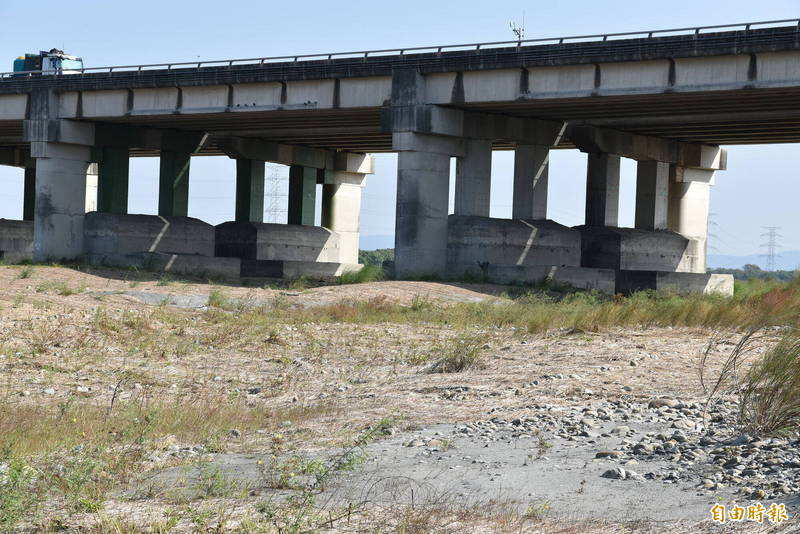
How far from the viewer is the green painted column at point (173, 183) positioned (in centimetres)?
5481

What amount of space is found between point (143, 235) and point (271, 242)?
263 inches

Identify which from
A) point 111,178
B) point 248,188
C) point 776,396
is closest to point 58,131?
point 111,178

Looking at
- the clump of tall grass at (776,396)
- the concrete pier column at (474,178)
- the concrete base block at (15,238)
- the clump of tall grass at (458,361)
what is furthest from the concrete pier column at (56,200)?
the clump of tall grass at (776,396)

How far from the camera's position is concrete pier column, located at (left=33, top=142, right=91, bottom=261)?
4996cm

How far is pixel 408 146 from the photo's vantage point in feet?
137

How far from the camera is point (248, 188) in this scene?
5809cm

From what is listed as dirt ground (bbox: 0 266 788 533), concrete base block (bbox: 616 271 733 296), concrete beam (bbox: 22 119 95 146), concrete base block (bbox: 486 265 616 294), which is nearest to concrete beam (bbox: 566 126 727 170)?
concrete base block (bbox: 486 265 616 294)

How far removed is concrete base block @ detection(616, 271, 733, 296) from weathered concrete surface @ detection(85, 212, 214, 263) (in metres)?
21.2

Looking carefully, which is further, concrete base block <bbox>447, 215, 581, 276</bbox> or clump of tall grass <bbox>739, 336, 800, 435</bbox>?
concrete base block <bbox>447, 215, 581, 276</bbox>

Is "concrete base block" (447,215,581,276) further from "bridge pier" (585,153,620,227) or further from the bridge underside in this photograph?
the bridge underside

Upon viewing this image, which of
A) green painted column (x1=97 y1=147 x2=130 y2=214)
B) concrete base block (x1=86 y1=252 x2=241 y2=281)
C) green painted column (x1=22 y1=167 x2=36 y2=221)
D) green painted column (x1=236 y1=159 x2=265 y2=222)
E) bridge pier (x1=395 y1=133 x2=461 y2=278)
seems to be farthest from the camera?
green painted column (x1=22 y1=167 x2=36 y2=221)

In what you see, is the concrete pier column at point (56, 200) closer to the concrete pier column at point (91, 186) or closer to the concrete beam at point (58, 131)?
the concrete beam at point (58, 131)

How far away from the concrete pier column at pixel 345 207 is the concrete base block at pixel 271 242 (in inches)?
133

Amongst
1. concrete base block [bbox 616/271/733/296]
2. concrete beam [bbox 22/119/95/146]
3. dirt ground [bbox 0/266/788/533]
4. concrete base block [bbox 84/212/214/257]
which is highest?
concrete beam [bbox 22/119/95/146]
